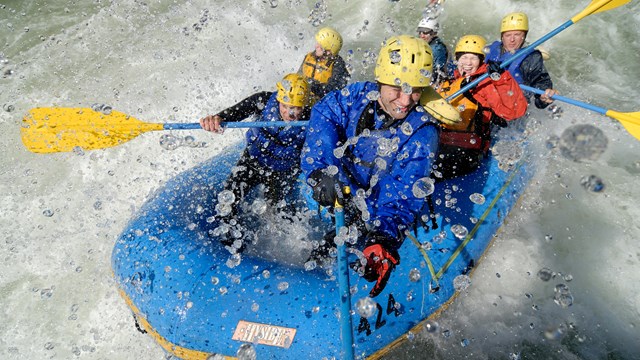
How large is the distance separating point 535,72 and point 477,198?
1.58 metres

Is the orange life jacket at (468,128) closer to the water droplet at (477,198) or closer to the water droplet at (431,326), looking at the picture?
the water droplet at (477,198)

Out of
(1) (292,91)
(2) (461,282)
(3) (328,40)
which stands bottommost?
(2) (461,282)

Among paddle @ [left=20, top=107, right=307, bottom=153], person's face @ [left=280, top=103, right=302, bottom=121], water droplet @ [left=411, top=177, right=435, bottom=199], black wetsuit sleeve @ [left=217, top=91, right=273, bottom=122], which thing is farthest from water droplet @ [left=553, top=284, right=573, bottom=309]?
paddle @ [left=20, top=107, right=307, bottom=153]

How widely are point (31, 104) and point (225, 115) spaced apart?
365 centimetres

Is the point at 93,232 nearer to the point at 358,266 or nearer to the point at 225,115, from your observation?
the point at 225,115

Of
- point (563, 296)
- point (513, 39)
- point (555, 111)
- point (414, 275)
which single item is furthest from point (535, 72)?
point (414, 275)

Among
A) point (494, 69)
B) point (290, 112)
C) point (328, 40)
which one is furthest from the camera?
Result: point (328, 40)

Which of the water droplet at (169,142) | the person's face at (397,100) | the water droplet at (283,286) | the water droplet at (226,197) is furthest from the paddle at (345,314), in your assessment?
the water droplet at (169,142)

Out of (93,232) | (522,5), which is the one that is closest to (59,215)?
(93,232)

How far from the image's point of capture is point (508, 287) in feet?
12.8

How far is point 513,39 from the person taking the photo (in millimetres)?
4707

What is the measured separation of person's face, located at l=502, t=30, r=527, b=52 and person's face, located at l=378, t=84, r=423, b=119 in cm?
244

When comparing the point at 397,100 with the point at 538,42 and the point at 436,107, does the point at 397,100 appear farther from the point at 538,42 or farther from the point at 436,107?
the point at 538,42

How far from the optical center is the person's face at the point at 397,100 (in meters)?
2.77
